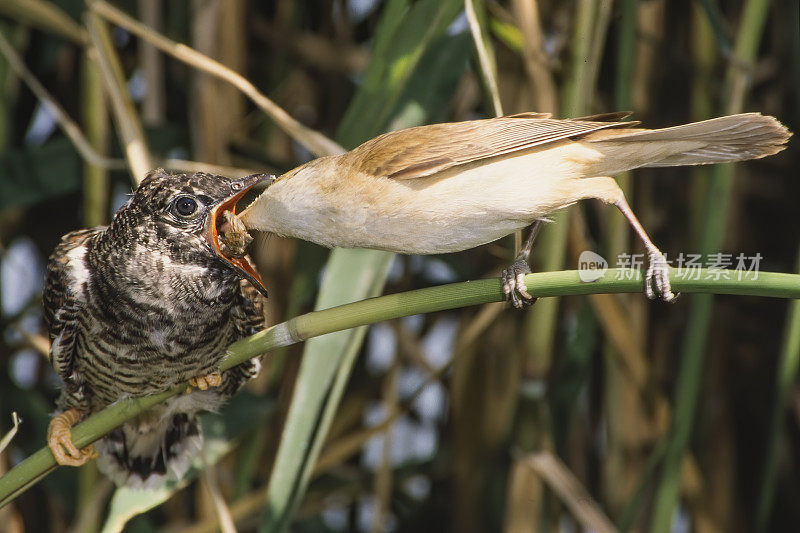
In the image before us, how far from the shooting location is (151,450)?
5.92 ft

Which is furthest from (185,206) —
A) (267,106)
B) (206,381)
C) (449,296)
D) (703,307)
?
(703,307)

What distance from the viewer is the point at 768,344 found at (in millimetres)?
2555

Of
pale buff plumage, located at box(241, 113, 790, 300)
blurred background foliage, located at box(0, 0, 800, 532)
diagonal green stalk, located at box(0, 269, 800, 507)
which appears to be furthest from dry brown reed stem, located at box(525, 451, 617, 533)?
diagonal green stalk, located at box(0, 269, 800, 507)

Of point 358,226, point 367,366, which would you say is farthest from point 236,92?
point 358,226

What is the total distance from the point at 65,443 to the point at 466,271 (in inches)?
43.3

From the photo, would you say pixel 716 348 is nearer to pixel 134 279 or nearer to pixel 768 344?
pixel 768 344

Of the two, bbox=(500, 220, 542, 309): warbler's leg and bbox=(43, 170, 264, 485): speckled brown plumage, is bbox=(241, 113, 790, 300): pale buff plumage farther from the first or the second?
bbox=(43, 170, 264, 485): speckled brown plumage

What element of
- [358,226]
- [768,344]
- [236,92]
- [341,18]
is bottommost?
[358,226]

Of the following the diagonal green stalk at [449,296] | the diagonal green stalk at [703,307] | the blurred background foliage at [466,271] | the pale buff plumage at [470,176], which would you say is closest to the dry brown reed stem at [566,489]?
the blurred background foliage at [466,271]

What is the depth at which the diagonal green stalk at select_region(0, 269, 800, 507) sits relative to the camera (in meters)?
0.88

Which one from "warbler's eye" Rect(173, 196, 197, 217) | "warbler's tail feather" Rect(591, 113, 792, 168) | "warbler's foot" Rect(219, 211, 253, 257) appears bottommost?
"warbler's foot" Rect(219, 211, 253, 257)

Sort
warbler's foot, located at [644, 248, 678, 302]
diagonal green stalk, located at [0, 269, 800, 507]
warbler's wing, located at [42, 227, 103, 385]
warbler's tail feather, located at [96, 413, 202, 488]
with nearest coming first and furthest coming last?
diagonal green stalk, located at [0, 269, 800, 507], warbler's foot, located at [644, 248, 678, 302], warbler's wing, located at [42, 227, 103, 385], warbler's tail feather, located at [96, 413, 202, 488]

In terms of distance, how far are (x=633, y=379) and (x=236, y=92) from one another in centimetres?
128

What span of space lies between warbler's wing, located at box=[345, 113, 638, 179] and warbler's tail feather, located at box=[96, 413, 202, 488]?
890 millimetres
